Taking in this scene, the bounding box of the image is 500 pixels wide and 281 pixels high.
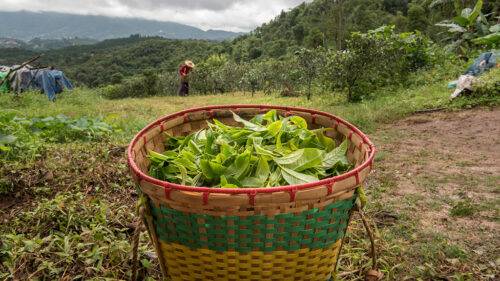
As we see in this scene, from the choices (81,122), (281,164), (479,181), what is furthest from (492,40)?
(281,164)

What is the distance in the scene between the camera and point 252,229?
1406 mm

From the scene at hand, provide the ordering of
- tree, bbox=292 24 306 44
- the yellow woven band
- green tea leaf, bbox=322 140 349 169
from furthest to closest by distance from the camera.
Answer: tree, bbox=292 24 306 44 → green tea leaf, bbox=322 140 349 169 → the yellow woven band

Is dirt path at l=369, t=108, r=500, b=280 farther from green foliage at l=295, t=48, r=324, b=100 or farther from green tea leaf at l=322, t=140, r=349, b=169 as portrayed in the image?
green foliage at l=295, t=48, r=324, b=100

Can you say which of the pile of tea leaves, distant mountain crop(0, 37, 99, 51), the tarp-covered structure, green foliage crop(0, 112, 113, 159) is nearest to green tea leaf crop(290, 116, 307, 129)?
the pile of tea leaves

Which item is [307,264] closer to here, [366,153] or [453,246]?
[366,153]

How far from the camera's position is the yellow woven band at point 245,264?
149cm

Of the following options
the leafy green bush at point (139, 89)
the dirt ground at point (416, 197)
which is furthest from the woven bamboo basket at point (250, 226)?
the leafy green bush at point (139, 89)

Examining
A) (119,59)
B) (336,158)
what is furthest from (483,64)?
(119,59)

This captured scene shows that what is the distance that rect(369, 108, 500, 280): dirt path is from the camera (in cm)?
252

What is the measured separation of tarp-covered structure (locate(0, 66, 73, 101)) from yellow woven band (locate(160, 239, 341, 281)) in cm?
1305

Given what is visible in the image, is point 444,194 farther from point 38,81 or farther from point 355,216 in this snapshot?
point 38,81

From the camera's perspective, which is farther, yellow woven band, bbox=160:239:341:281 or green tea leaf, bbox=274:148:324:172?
green tea leaf, bbox=274:148:324:172

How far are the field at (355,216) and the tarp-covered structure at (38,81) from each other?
375 inches

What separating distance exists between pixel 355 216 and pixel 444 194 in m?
1.02
